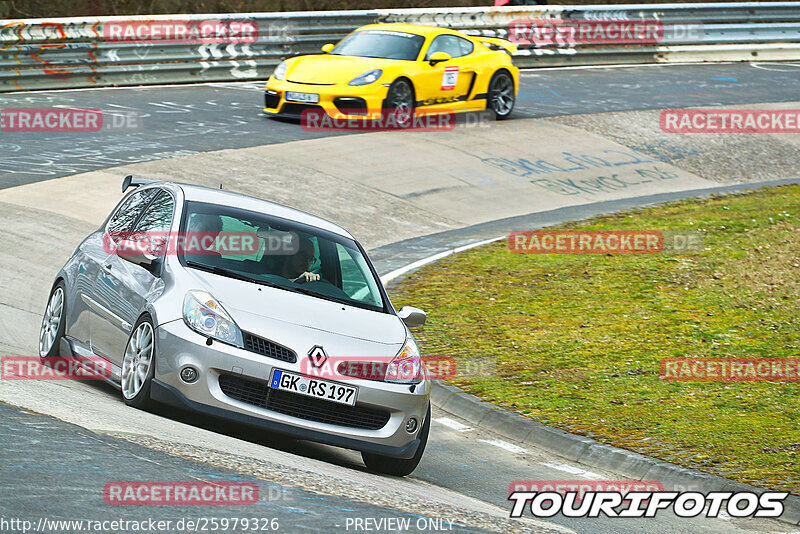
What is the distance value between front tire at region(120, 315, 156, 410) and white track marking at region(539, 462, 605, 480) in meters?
2.79

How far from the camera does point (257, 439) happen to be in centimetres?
768

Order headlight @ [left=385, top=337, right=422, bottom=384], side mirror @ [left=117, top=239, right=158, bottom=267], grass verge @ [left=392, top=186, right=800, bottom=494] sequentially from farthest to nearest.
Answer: grass verge @ [left=392, top=186, right=800, bottom=494], side mirror @ [left=117, top=239, right=158, bottom=267], headlight @ [left=385, top=337, right=422, bottom=384]

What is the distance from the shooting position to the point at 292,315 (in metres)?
7.27

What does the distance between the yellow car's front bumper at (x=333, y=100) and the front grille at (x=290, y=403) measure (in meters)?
13.0

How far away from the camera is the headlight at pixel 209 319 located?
6.98 meters

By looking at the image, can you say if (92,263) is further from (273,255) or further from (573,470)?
(573,470)

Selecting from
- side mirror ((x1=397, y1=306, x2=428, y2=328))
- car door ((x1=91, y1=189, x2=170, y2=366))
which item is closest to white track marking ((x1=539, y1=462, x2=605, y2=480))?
side mirror ((x1=397, y1=306, x2=428, y2=328))

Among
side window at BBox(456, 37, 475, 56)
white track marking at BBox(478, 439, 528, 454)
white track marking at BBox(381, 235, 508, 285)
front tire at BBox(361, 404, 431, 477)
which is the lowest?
white track marking at BBox(381, 235, 508, 285)

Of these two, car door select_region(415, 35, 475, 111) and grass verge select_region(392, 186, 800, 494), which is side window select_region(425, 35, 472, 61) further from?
grass verge select_region(392, 186, 800, 494)

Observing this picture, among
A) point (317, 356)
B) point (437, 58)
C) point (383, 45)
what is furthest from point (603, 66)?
point (317, 356)

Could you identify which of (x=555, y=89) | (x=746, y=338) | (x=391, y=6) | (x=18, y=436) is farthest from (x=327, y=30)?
(x=18, y=436)

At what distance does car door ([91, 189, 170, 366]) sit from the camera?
24.8 feet

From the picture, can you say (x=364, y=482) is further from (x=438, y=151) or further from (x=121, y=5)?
(x=121, y=5)

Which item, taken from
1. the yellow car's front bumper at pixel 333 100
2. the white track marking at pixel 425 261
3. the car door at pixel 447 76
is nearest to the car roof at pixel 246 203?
the white track marking at pixel 425 261
